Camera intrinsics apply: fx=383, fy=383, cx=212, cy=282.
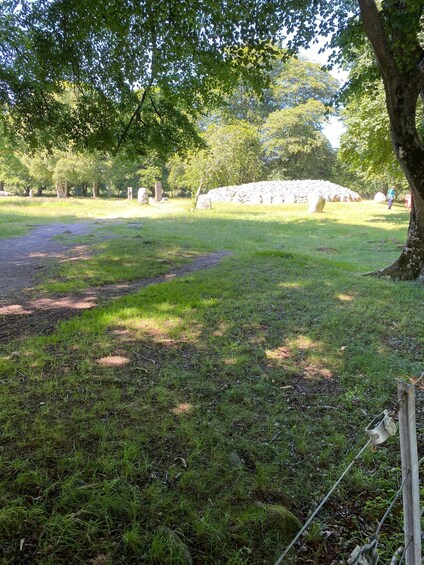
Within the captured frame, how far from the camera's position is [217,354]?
4430 mm

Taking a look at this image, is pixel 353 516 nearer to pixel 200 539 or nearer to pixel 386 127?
pixel 200 539

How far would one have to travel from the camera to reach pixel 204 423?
312 cm

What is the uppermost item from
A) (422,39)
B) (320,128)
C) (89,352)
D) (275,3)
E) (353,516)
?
(320,128)

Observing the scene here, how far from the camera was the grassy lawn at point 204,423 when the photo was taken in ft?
6.98

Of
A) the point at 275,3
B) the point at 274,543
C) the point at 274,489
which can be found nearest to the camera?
the point at 274,543

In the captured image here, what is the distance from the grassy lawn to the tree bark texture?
1517 mm

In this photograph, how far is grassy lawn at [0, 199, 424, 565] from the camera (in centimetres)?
213

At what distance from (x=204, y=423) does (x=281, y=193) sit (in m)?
27.6

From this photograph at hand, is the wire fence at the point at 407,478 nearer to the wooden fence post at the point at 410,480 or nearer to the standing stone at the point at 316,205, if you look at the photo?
the wooden fence post at the point at 410,480

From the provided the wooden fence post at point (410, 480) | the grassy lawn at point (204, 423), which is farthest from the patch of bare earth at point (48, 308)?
the wooden fence post at point (410, 480)

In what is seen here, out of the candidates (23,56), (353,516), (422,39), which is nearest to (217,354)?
(353,516)

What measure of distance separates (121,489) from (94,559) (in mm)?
446

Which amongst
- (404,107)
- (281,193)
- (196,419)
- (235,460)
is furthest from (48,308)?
(281,193)

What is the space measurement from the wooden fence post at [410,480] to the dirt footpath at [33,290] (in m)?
4.39
